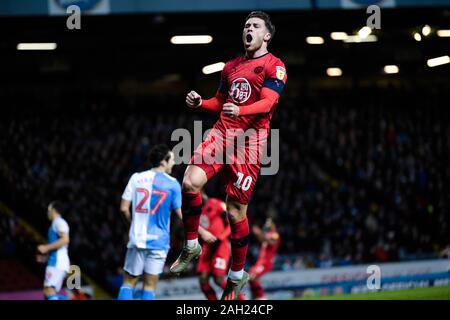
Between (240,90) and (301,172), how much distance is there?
17.4 m

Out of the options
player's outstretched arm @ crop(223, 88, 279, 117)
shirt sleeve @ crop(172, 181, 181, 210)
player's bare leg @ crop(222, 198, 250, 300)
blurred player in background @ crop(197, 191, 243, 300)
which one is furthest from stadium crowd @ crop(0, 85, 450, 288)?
player's outstretched arm @ crop(223, 88, 279, 117)

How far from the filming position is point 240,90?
24.9 feet

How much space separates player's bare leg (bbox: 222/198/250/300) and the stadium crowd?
10455 mm

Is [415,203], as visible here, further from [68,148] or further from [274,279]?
[68,148]

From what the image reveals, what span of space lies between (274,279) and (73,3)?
8.54m

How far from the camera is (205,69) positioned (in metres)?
30.5

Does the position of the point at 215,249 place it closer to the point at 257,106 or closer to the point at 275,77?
the point at 275,77

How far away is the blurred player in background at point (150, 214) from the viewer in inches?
398

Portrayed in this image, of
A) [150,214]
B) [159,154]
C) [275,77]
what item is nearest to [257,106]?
[275,77]

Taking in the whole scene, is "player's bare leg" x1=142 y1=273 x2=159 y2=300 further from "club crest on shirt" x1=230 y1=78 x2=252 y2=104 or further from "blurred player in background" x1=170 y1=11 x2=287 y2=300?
"club crest on shirt" x1=230 y1=78 x2=252 y2=104

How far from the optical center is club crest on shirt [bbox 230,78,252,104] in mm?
7551

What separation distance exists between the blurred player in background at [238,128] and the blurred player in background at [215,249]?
5.13 meters

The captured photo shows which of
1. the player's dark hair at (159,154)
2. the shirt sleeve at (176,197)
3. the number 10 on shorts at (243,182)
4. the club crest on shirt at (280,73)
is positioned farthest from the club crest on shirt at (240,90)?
the shirt sleeve at (176,197)

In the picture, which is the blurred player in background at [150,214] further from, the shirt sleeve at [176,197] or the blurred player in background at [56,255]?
the blurred player in background at [56,255]
